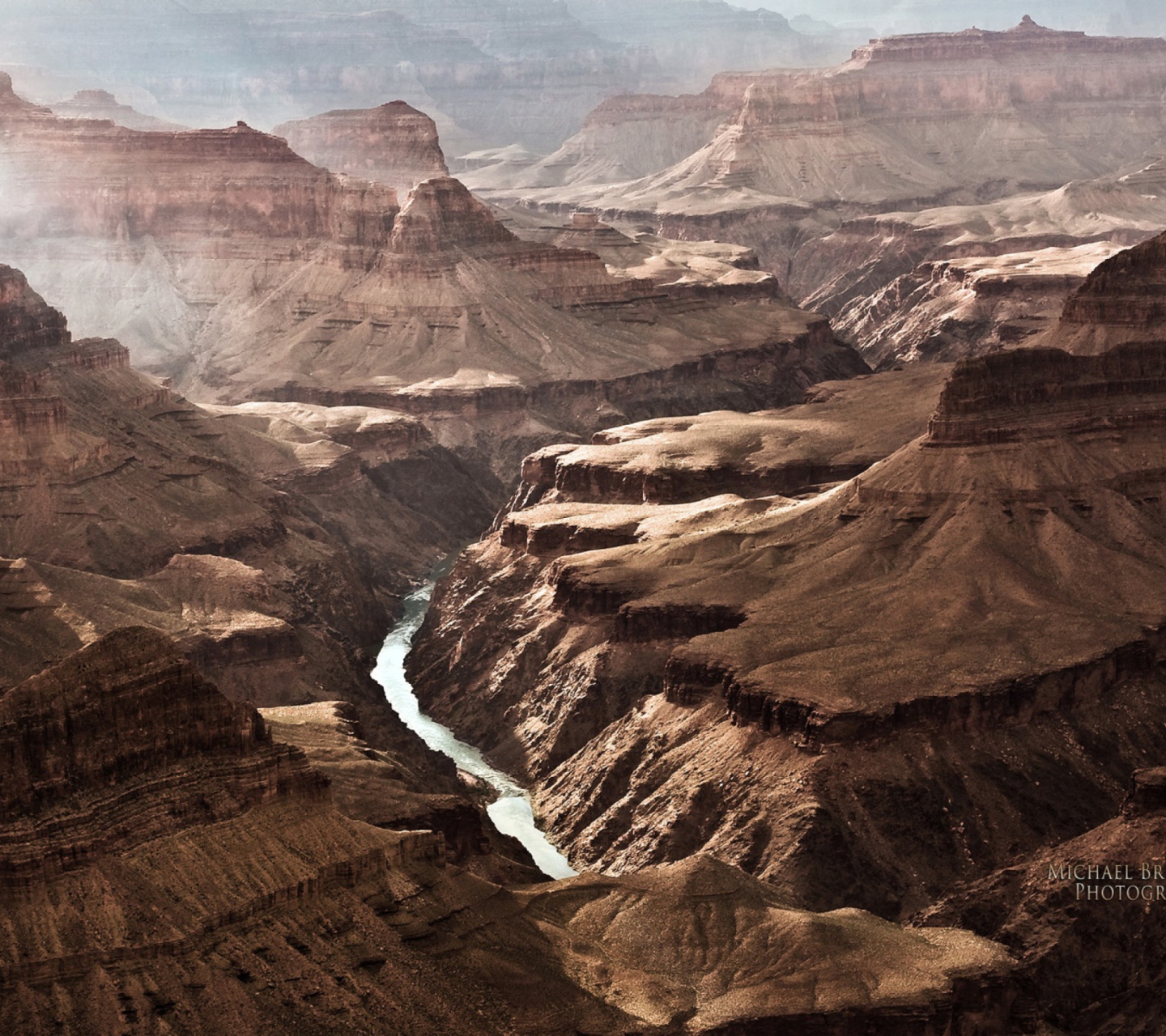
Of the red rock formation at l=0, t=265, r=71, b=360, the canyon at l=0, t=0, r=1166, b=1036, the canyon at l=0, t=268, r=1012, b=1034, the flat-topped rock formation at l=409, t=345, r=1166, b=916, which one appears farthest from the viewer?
the red rock formation at l=0, t=265, r=71, b=360

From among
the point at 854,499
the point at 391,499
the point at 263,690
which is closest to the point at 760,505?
the point at 854,499

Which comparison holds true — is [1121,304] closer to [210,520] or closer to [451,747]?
[210,520]

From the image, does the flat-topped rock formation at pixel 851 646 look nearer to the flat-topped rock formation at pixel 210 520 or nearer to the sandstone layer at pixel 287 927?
the flat-topped rock formation at pixel 210 520

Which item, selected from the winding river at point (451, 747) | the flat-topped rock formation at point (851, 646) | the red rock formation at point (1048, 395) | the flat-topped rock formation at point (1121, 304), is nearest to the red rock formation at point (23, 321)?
the winding river at point (451, 747)

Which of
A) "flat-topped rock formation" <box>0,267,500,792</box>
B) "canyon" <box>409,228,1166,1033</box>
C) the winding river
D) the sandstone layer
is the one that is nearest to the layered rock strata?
"flat-topped rock formation" <box>0,267,500,792</box>

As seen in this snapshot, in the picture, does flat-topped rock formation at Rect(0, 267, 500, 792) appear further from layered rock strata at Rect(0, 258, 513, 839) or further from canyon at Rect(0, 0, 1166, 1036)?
canyon at Rect(0, 0, 1166, 1036)

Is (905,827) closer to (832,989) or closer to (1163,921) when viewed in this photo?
(1163,921)

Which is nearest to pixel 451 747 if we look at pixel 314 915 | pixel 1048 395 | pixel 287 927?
pixel 1048 395
